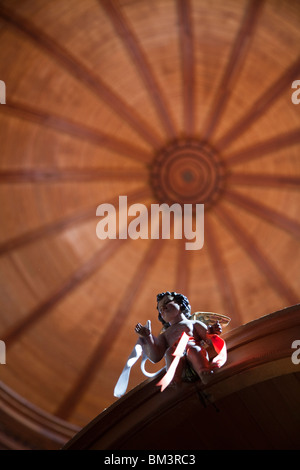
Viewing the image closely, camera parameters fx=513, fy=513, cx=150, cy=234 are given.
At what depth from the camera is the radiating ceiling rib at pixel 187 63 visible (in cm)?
888

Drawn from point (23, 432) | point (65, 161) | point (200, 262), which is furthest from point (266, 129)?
point (23, 432)

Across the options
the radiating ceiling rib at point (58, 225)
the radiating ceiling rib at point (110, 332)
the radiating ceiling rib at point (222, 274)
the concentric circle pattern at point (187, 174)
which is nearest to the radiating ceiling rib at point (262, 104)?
the concentric circle pattern at point (187, 174)

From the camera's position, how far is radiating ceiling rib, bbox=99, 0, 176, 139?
28.5 ft

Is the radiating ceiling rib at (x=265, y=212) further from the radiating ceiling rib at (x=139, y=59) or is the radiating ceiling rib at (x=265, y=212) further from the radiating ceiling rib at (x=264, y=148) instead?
the radiating ceiling rib at (x=139, y=59)

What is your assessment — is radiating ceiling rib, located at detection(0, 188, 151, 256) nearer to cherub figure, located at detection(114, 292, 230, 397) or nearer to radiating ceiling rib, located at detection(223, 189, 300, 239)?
radiating ceiling rib, located at detection(223, 189, 300, 239)

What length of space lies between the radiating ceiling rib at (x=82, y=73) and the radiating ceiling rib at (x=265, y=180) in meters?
1.82

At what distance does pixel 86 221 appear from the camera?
10.8 metres

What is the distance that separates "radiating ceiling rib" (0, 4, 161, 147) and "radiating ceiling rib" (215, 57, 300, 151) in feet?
4.77

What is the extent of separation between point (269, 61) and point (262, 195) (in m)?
2.80

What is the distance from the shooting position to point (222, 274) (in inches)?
431

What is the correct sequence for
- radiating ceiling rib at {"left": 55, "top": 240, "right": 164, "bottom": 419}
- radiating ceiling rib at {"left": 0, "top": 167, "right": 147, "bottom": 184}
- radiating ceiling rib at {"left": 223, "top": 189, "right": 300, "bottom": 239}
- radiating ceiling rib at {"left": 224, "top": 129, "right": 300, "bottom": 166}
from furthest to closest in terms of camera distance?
radiating ceiling rib at {"left": 223, "top": 189, "right": 300, "bottom": 239}
radiating ceiling rib at {"left": 224, "top": 129, "right": 300, "bottom": 166}
radiating ceiling rib at {"left": 0, "top": 167, "right": 147, "bottom": 184}
radiating ceiling rib at {"left": 55, "top": 240, "right": 164, "bottom": 419}

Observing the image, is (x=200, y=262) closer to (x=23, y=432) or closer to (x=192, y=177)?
(x=192, y=177)

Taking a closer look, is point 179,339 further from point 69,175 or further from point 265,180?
point 265,180

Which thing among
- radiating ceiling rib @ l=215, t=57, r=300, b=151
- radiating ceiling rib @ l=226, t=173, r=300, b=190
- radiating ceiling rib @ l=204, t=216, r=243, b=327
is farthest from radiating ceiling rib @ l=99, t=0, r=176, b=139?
radiating ceiling rib @ l=204, t=216, r=243, b=327
